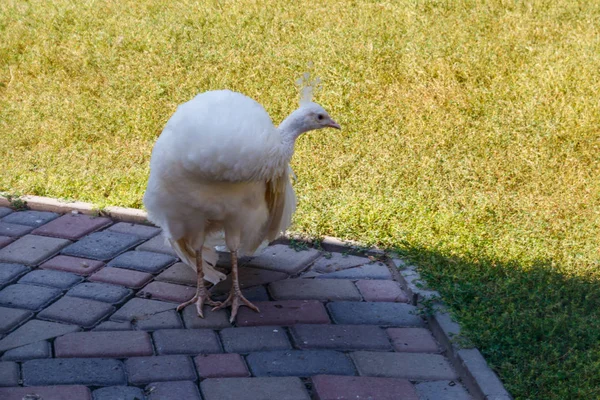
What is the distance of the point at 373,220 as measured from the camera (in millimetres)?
4605

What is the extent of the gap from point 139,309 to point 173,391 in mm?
726

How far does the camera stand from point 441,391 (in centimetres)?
319

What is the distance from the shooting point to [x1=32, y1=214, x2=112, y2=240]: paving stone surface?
4.45m

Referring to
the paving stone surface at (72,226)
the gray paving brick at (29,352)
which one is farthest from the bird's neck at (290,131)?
the paving stone surface at (72,226)

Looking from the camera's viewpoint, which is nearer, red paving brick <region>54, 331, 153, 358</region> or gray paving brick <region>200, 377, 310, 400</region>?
gray paving brick <region>200, 377, 310, 400</region>

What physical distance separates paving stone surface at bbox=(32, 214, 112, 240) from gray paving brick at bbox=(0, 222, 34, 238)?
0.18ft

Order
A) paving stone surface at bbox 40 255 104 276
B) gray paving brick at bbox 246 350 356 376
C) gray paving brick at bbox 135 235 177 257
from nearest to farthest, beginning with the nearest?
gray paving brick at bbox 246 350 356 376 < paving stone surface at bbox 40 255 104 276 < gray paving brick at bbox 135 235 177 257

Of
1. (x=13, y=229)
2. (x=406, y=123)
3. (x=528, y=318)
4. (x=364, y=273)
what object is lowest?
(x=13, y=229)

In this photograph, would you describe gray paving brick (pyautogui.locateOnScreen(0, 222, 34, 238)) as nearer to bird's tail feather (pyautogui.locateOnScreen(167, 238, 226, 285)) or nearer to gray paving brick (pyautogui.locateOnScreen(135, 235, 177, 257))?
gray paving brick (pyautogui.locateOnScreen(135, 235, 177, 257))

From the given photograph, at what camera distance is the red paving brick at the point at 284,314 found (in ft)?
12.1

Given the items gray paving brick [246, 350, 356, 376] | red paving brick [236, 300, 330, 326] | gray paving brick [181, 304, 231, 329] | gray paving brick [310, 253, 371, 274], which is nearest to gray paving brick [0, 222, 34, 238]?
gray paving brick [181, 304, 231, 329]

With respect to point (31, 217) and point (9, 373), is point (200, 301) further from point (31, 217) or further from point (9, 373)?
point (31, 217)

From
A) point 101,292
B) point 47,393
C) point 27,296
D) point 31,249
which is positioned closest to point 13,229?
point 31,249

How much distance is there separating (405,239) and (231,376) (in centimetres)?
156
